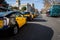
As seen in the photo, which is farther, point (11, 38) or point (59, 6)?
point (59, 6)

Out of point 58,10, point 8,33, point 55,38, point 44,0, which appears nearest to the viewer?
point 55,38

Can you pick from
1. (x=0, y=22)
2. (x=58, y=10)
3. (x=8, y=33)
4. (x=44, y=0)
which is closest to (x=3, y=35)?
(x=8, y=33)

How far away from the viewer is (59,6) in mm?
34312

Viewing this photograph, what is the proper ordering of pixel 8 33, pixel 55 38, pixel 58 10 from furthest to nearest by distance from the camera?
pixel 58 10
pixel 8 33
pixel 55 38

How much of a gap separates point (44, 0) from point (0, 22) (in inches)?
3127

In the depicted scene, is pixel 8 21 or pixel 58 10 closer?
pixel 8 21

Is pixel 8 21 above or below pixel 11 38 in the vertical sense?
above

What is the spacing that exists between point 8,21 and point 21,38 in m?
1.14

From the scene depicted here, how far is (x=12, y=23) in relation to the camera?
10.7 metres

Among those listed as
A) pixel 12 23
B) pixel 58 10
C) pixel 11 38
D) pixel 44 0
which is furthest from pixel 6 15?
pixel 44 0

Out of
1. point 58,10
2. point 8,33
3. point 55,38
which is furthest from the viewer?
point 58,10

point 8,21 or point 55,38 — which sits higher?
point 8,21

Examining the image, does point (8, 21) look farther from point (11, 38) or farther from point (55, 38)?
point (55, 38)

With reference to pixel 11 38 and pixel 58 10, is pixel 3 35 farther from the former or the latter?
pixel 58 10
